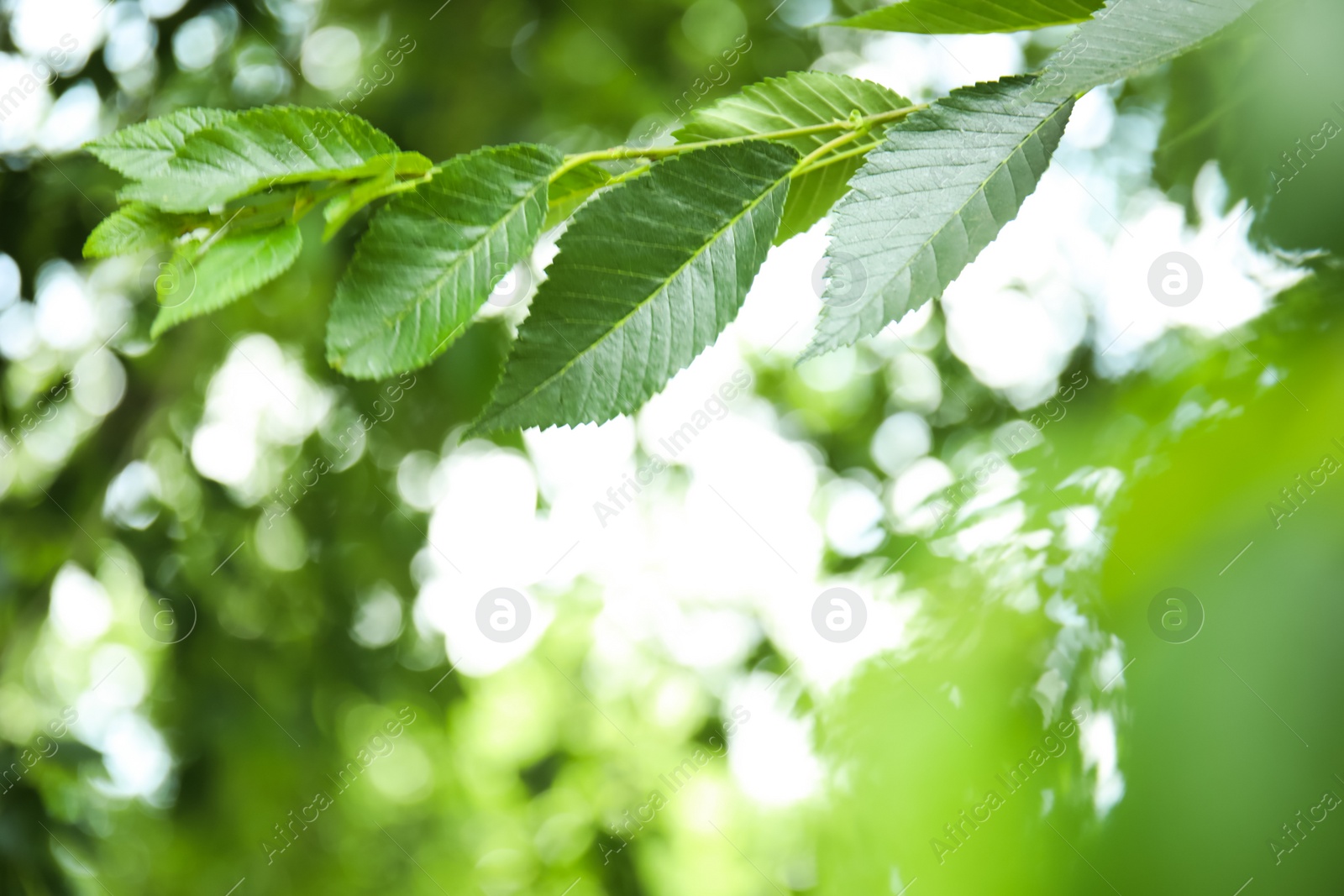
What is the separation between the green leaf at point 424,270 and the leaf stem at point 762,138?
3 cm

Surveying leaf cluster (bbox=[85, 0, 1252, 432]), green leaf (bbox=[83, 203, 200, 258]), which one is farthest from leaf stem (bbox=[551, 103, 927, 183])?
green leaf (bbox=[83, 203, 200, 258])

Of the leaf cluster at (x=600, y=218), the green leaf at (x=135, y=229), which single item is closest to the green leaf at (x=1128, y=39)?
the leaf cluster at (x=600, y=218)

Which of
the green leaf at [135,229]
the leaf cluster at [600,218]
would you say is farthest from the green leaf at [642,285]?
the green leaf at [135,229]

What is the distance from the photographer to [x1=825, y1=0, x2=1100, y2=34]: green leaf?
25 cm

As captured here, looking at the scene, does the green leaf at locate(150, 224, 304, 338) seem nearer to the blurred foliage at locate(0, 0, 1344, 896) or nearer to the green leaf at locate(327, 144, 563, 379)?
the green leaf at locate(327, 144, 563, 379)

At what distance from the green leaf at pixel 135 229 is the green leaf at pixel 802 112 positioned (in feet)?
0.48

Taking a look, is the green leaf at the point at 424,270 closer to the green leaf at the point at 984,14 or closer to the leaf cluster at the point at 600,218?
the leaf cluster at the point at 600,218

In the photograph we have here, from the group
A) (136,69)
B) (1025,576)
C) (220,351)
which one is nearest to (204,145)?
(1025,576)

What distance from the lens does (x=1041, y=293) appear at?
1169mm

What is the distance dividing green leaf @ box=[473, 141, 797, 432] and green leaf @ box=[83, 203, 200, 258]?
0.35 feet

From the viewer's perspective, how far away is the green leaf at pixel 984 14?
0.82 ft

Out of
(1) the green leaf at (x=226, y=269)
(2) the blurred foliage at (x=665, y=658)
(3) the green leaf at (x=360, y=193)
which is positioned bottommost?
(2) the blurred foliage at (x=665, y=658)

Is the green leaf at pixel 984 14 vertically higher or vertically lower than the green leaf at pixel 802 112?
higher

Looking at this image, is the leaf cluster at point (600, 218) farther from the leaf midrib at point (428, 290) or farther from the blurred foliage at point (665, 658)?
the blurred foliage at point (665, 658)
